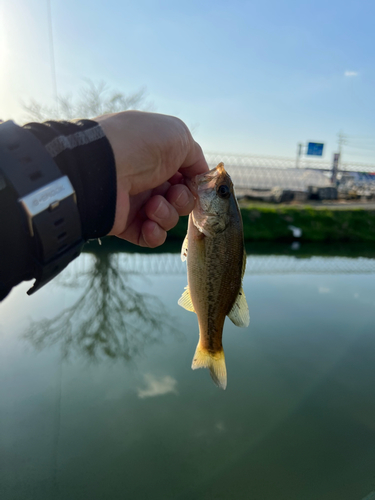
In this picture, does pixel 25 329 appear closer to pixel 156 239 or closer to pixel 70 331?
pixel 70 331

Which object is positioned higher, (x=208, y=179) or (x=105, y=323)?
(x=208, y=179)

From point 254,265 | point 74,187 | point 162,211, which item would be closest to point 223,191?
point 162,211

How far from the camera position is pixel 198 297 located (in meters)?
A: 2.33

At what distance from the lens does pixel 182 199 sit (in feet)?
7.83

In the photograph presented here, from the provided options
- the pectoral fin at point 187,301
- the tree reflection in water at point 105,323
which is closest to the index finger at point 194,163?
the pectoral fin at point 187,301

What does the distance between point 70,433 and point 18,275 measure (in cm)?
503

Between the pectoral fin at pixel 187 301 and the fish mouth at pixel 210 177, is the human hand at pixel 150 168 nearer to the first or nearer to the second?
the fish mouth at pixel 210 177

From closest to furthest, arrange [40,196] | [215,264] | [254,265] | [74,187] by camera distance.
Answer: [40,196] → [74,187] → [215,264] → [254,265]

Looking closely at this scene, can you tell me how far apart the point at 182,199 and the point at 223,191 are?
0.95ft

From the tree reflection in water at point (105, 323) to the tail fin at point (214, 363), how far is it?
574cm

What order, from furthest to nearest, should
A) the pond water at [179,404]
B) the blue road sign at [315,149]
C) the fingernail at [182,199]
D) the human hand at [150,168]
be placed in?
the blue road sign at [315,149] < the pond water at [179,404] < the fingernail at [182,199] < the human hand at [150,168]

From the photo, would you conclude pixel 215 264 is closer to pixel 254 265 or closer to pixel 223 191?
pixel 223 191

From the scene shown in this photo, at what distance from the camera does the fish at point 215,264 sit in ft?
7.30

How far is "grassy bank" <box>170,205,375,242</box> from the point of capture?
60.2 ft
